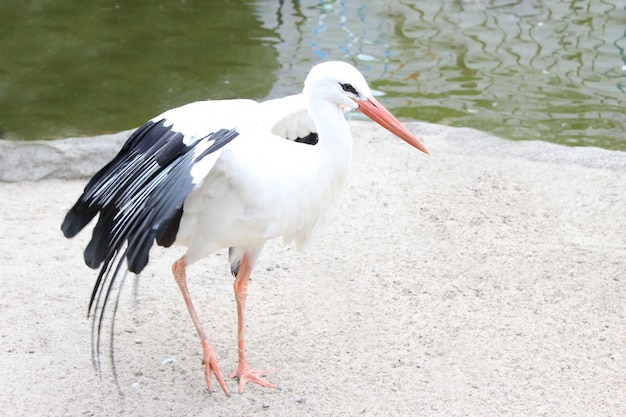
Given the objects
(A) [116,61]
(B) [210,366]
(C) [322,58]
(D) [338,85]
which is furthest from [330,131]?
(A) [116,61]

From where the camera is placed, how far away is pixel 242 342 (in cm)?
396

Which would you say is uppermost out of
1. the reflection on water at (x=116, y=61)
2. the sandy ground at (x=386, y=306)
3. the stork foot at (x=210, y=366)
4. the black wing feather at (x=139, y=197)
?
the black wing feather at (x=139, y=197)

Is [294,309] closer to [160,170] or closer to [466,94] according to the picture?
[160,170]

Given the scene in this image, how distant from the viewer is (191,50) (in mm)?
8125

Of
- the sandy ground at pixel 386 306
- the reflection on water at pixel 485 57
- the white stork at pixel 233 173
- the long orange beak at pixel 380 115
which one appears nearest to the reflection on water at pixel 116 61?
the reflection on water at pixel 485 57

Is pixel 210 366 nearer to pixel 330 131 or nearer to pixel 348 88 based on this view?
pixel 330 131

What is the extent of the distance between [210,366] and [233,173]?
3.04ft

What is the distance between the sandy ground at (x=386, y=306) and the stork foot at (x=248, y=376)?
37 millimetres

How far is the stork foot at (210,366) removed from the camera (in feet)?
12.6

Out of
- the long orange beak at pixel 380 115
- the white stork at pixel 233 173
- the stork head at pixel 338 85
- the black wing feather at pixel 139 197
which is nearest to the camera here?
the black wing feather at pixel 139 197

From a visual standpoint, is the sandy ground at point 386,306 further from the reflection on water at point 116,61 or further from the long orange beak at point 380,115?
the reflection on water at point 116,61

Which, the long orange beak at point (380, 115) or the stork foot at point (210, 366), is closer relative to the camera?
the long orange beak at point (380, 115)

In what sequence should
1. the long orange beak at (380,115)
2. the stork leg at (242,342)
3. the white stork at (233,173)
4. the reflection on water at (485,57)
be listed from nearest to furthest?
the white stork at (233,173), the long orange beak at (380,115), the stork leg at (242,342), the reflection on water at (485,57)

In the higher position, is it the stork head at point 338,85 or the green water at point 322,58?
the stork head at point 338,85
